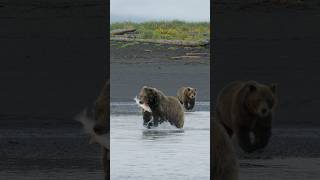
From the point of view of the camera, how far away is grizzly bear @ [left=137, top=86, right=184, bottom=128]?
9030 millimetres

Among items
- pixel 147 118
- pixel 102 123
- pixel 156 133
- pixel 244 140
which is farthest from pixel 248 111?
pixel 147 118

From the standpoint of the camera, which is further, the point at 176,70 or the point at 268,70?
the point at 176,70

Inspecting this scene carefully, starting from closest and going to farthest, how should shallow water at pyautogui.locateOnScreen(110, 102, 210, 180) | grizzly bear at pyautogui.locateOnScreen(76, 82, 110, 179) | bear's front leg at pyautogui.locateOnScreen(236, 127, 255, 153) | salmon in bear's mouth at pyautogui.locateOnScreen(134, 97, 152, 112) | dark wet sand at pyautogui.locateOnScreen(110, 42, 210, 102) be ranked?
1. grizzly bear at pyautogui.locateOnScreen(76, 82, 110, 179)
2. bear's front leg at pyautogui.locateOnScreen(236, 127, 255, 153)
3. shallow water at pyautogui.locateOnScreen(110, 102, 210, 180)
4. dark wet sand at pyautogui.locateOnScreen(110, 42, 210, 102)
5. salmon in bear's mouth at pyautogui.locateOnScreen(134, 97, 152, 112)

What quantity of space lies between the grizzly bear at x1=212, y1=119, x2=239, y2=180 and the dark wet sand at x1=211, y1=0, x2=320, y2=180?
784mm

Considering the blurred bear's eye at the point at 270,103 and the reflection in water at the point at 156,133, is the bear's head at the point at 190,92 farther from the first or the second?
the blurred bear's eye at the point at 270,103

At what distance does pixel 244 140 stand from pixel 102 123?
3.93ft

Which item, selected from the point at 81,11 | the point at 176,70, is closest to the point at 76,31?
the point at 81,11

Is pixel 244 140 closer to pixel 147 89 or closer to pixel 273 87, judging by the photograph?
pixel 273 87

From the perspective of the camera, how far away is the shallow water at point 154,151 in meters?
5.79

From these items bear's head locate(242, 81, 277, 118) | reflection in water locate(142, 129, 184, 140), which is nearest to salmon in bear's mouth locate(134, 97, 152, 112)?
reflection in water locate(142, 129, 184, 140)

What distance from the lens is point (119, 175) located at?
18.3 ft

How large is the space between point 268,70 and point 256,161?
647 mm

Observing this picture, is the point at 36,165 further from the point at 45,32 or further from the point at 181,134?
the point at 181,134

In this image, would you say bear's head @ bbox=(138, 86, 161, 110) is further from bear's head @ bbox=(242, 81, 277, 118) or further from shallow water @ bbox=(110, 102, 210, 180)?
bear's head @ bbox=(242, 81, 277, 118)
